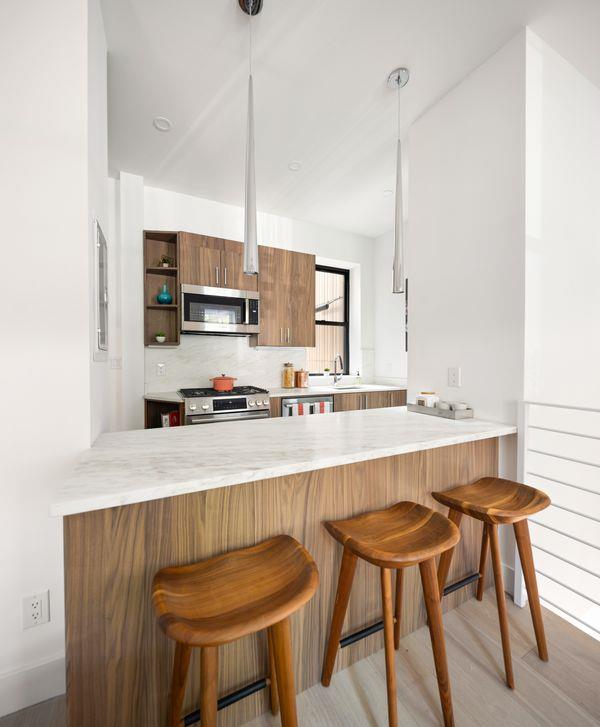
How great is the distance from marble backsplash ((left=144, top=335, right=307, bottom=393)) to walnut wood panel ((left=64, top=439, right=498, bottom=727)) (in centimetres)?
247

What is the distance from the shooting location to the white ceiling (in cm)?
160

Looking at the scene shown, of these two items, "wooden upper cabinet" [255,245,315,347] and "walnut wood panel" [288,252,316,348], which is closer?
"wooden upper cabinet" [255,245,315,347]

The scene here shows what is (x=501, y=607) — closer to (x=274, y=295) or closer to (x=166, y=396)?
(x=166, y=396)

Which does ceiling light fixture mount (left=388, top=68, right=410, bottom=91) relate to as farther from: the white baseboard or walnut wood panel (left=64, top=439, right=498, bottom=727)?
the white baseboard

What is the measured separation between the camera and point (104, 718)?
37.9 inches

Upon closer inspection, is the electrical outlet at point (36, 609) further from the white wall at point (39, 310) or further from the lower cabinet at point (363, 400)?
the lower cabinet at point (363, 400)

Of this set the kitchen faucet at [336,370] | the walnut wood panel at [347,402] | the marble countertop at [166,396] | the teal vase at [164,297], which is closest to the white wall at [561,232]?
the walnut wood panel at [347,402]

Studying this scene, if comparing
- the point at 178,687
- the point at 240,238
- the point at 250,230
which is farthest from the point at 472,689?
the point at 240,238

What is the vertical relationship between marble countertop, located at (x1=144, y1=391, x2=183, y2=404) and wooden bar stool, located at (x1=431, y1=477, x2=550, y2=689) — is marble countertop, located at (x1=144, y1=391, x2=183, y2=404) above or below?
above

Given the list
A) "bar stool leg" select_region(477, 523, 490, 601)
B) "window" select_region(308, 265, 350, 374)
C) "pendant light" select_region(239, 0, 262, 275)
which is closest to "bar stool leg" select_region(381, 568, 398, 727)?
"bar stool leg" select_region(477, 523, 490, 601)

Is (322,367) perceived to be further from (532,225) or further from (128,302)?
(532,225)

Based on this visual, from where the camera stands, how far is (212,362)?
358 cm

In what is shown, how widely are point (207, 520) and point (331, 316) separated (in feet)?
12.7

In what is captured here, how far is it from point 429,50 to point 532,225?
1.06m
